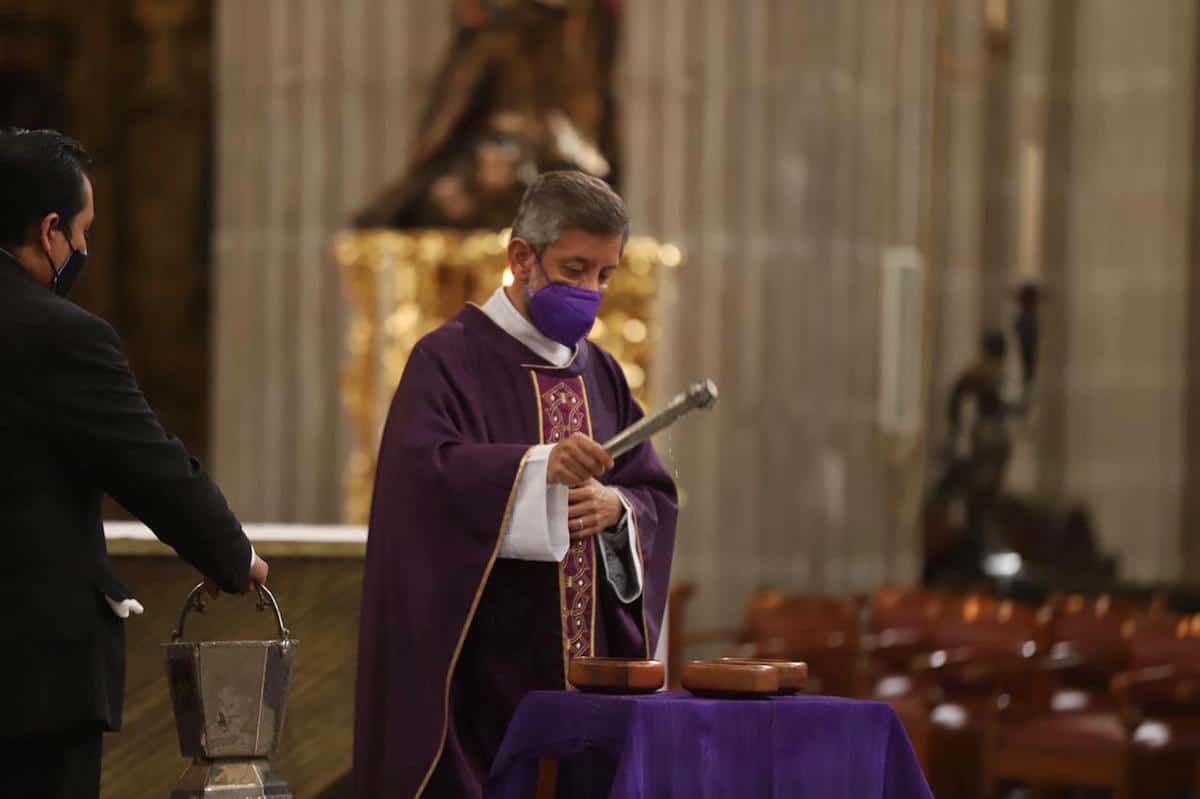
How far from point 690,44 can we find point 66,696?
359 inches

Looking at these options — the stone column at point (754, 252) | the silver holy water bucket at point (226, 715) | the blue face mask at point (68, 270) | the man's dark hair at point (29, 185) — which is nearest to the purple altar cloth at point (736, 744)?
the silver holy water bucket at point (226, 715)

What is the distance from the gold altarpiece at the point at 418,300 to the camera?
10797mm

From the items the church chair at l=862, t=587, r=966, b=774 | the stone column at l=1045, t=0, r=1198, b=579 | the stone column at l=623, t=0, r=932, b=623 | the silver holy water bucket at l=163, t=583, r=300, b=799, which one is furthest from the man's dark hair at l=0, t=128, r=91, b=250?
the stone column at l=1045, t=0, r=1198, b=579

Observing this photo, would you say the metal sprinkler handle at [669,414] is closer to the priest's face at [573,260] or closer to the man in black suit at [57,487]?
the priest's face at [573,260]

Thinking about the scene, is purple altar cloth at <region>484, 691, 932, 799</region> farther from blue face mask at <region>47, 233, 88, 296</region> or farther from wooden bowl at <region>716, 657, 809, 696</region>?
blue face mask at <region>47, 233, 88, 296</region>

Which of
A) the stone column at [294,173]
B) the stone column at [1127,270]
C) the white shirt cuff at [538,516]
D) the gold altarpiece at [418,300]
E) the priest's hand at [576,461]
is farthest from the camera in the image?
the stone column at [1127,270]

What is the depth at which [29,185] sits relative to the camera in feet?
11.7

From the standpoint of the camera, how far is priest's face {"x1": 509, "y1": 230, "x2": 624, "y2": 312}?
13.8 feet

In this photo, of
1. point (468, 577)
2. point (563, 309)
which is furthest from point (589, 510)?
point (563, 309)

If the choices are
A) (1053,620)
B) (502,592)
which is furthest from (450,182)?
(502,592)

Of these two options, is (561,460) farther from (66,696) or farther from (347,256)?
(347,256)

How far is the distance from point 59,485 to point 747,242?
8.87 metres

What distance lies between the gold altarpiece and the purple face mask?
6.30m

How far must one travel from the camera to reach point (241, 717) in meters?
3.91
